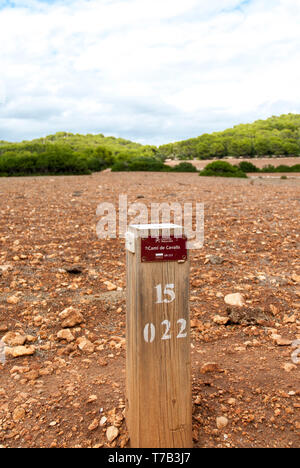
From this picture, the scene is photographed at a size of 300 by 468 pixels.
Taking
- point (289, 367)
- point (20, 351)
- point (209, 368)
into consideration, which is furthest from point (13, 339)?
point (289, 367)

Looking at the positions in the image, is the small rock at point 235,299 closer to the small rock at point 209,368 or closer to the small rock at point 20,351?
the small rock at point 209,368

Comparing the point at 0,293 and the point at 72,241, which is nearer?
the point at 0,293

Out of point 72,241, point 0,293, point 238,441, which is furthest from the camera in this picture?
point 72,241

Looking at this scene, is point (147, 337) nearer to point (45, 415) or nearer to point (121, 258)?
point (45, 415)

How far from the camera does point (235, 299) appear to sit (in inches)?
138

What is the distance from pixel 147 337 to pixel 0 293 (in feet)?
8.18

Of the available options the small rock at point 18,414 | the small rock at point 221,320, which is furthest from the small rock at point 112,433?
the small rock at point 221,320

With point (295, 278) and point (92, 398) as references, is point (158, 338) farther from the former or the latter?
point (295, 278)

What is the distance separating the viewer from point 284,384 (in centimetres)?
240

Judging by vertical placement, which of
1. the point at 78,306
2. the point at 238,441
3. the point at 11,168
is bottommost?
the point at 238,441

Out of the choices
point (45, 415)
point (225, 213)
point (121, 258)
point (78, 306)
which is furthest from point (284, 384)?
point (225, 213)

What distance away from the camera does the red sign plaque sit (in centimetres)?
171

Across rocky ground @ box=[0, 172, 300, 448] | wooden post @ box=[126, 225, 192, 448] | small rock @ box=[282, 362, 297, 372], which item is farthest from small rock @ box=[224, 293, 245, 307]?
wooden post @ box=[126, 225, 192, 448]

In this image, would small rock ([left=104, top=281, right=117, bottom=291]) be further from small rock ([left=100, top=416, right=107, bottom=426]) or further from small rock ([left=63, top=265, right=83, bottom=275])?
small rock ([left=100, top=416, right=107, bottom=426])
